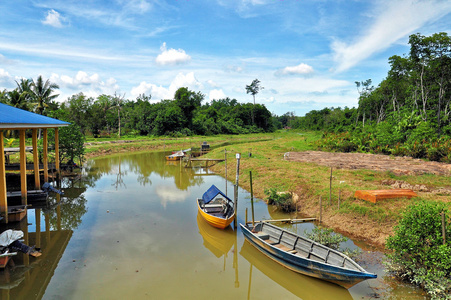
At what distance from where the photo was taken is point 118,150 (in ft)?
132

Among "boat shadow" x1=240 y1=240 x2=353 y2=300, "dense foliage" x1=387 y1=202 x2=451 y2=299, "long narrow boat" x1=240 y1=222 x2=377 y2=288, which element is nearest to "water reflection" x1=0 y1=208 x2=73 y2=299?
"boat shadow" x1=240 y1=240 x2=353 y2=300

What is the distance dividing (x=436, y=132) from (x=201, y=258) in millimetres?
33037

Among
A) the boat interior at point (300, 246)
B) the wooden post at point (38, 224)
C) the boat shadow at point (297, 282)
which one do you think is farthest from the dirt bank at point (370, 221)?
the wooden post at point (38, 224)

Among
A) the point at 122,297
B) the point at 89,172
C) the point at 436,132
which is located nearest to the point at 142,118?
the point at 89,172

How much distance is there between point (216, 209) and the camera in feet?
46.5

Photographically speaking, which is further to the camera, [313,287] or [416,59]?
[416,59]

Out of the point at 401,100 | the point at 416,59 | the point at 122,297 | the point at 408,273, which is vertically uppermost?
the point at 416,59

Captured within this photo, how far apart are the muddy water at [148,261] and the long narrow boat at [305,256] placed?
42cm

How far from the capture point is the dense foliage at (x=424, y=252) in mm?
7297

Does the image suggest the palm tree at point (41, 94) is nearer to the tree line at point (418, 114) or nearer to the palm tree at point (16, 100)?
the palm tree at point (16, 100)

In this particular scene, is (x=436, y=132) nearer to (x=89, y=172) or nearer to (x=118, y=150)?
(x=89, y=172)

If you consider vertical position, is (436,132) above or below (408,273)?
above

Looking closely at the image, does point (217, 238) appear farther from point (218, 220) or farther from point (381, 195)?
point (381, 195)

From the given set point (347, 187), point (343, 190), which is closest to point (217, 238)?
point (343, 190)
